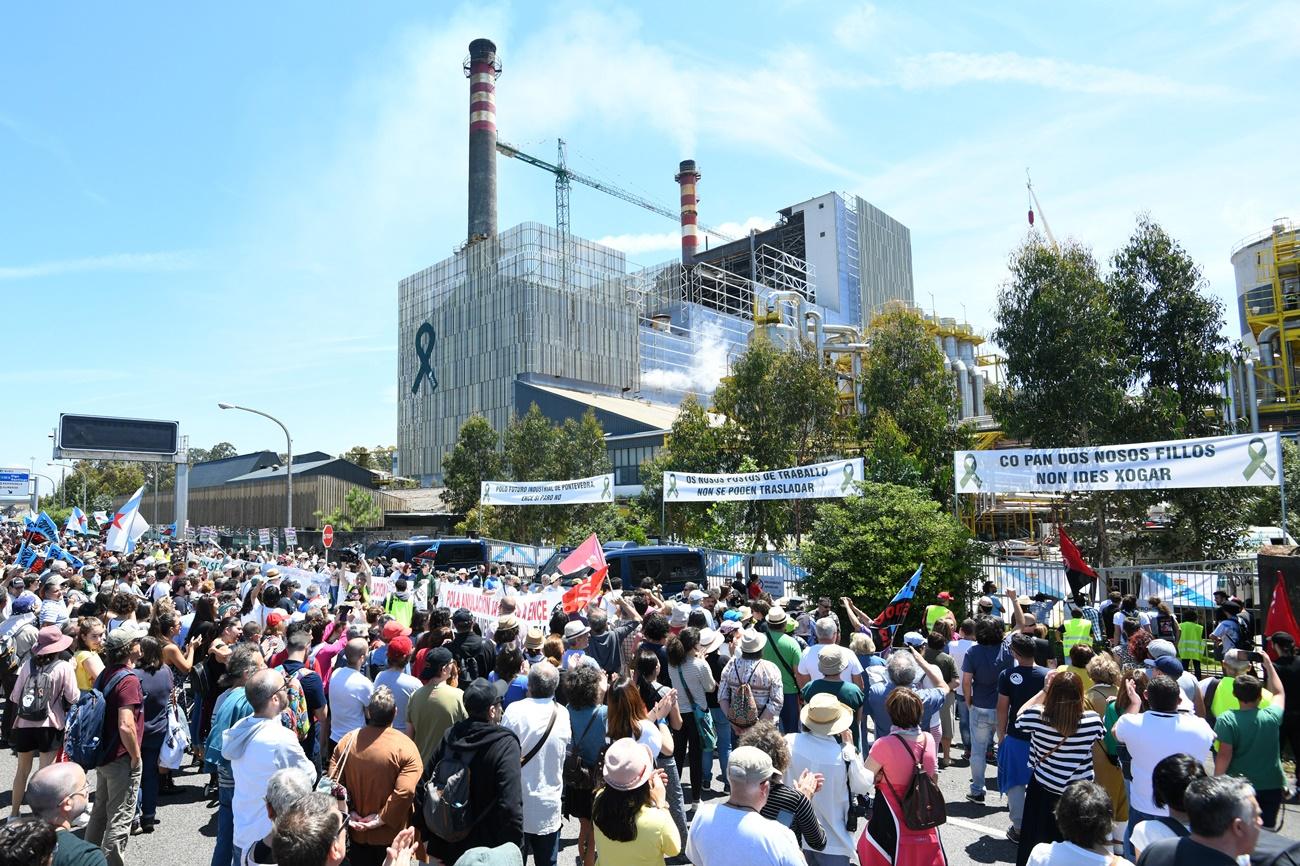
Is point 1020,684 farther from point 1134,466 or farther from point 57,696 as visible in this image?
point 1134,466

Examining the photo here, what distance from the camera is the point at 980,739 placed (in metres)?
7.54

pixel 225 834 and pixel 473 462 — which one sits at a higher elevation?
pixel 473 462

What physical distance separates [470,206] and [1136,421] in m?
63.9

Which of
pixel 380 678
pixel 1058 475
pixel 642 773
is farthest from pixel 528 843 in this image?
pixel 1058 475

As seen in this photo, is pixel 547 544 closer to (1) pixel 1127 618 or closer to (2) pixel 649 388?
(1) pixel 1127 618

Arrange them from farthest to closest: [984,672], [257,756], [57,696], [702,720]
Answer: [984,672] → [702,720] → [57,696] → [257,756]

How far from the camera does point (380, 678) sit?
249 inches

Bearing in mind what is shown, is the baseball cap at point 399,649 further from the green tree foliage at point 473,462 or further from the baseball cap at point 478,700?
the green tree foliage at point 473,462

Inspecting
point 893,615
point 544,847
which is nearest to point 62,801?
point 544,847

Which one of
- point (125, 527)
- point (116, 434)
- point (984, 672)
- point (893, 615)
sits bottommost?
point (984, 672)

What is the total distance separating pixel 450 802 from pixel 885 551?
11387mm

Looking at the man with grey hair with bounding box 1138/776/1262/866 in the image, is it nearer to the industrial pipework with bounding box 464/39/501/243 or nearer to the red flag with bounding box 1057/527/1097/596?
the red flag with bounding box 1057/527/1097/596

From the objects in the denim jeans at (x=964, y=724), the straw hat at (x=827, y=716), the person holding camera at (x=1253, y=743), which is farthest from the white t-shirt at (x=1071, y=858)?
the denim jeans at (x=964, y=724)

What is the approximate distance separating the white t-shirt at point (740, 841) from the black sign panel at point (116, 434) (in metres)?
54.1
